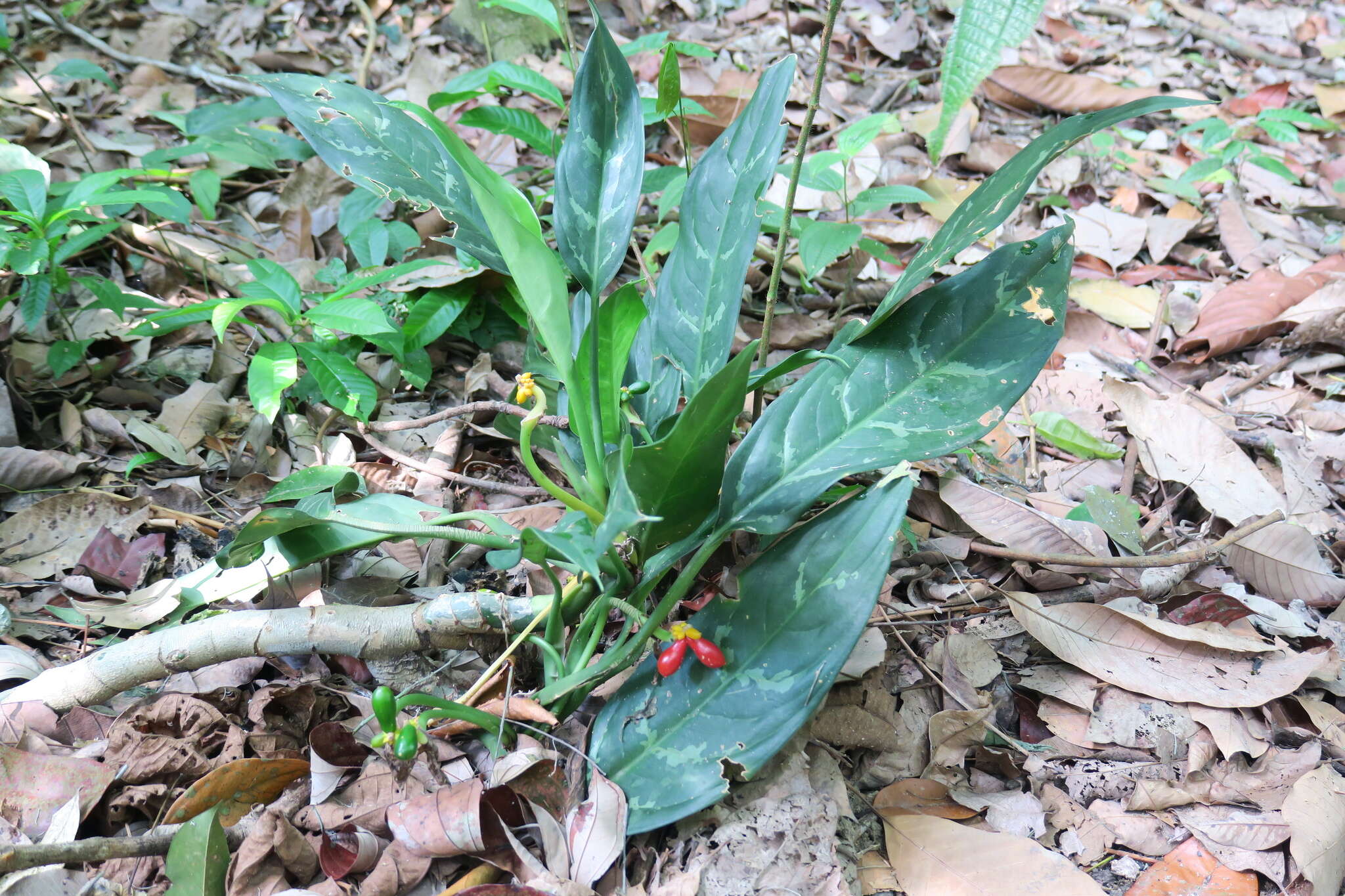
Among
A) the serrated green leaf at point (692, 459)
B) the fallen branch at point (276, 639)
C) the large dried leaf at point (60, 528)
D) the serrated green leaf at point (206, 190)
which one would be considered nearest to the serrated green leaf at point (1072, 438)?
the serrated green leaf at point (692, 459)

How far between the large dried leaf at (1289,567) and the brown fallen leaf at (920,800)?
733mm

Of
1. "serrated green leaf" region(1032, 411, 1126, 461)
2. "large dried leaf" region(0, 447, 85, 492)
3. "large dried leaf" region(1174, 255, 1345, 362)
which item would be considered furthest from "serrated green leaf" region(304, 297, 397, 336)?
"large dried leaf" region(1174, 255, 1345, 362)

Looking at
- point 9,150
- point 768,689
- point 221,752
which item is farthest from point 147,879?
point 9,150

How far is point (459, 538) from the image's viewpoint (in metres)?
1.16

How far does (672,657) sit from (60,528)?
1.15 m

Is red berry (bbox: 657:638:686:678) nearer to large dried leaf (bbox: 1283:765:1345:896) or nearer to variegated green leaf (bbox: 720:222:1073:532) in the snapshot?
variegated green leaf (bbox: 720:222:1073:532)

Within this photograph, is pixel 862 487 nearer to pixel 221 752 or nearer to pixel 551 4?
pixel 221 752

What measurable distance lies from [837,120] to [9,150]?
2.16 meters

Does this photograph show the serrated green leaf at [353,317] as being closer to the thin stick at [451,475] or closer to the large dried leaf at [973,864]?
the thin stick at [451,475]

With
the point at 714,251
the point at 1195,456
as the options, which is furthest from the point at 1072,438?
the point at 714,251

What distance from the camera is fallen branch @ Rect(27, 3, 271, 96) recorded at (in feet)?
8.19

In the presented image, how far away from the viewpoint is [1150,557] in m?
1.35

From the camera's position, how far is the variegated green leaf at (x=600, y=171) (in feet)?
3.90

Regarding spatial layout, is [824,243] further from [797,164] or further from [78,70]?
[78,70]
